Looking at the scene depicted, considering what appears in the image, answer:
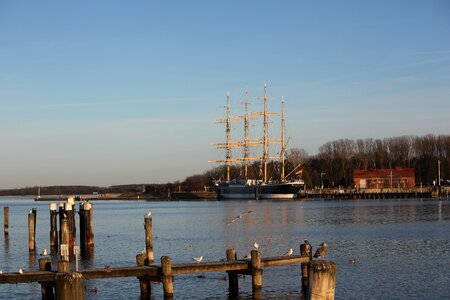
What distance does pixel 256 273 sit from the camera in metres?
25.1

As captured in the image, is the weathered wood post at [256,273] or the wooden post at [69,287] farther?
the weathered wood post at [256,273]

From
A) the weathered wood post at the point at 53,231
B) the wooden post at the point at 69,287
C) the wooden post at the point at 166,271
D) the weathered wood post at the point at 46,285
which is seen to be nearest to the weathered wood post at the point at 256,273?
the wooden post at the point at 166,271

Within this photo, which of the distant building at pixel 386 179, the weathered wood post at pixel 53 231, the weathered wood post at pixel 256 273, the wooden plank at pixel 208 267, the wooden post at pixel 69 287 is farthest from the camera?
the distant building at pixel 386 179

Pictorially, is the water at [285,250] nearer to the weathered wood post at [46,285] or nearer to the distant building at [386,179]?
the weathered wood post at [46,285]

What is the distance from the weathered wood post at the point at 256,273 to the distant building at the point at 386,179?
149170 mm

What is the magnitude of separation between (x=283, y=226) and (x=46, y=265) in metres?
43.0

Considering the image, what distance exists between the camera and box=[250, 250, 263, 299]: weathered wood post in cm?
2450

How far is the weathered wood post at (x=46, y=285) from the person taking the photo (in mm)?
23728

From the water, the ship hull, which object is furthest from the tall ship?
the water

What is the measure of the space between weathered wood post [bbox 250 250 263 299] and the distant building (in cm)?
14917

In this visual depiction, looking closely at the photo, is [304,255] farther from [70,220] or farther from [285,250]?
[70,220]

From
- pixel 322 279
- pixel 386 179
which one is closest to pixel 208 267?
pixel 322 279

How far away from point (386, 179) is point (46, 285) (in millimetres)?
154464

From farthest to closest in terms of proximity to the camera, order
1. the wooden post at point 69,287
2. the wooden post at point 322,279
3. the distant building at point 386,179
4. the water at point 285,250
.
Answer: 1. the distant building at point 386,179
2. the water at point 285,250
3. the wooden post at point 69,287
4. the wooden post at point 322,279
